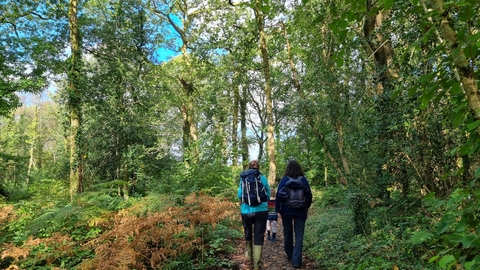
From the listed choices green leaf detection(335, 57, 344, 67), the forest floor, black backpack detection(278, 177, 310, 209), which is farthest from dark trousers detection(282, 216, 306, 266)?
green leaf detection(335, 57, 344, 67)

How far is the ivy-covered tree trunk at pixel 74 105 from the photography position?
1129 cm

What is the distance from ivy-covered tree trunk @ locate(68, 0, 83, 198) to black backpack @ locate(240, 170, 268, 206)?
876cm

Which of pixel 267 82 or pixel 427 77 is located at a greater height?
pixel 267 82

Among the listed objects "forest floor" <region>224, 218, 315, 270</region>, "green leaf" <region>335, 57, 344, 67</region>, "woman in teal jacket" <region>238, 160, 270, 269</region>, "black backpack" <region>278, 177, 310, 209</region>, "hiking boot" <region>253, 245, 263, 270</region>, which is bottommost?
"forest floor" <region>224, 218, 315, 270</region>

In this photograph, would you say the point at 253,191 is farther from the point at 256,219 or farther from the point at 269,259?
the point at 269,259

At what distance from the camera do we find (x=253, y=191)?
17.3 feet

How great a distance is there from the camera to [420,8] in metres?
1.67

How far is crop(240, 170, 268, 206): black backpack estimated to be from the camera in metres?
5.24

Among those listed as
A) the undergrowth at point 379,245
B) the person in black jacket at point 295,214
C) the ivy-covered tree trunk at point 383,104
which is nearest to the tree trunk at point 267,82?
the undergrowth at point 379,245

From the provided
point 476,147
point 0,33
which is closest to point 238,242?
point 476,147

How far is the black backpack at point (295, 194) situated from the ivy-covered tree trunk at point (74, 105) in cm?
923

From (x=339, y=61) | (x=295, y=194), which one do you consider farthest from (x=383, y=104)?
(x=339, y=61)

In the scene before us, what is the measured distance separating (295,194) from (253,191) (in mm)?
857

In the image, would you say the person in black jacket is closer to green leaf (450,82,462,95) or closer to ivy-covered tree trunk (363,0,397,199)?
ivy-covered tree trunk (363,0,397,199)
